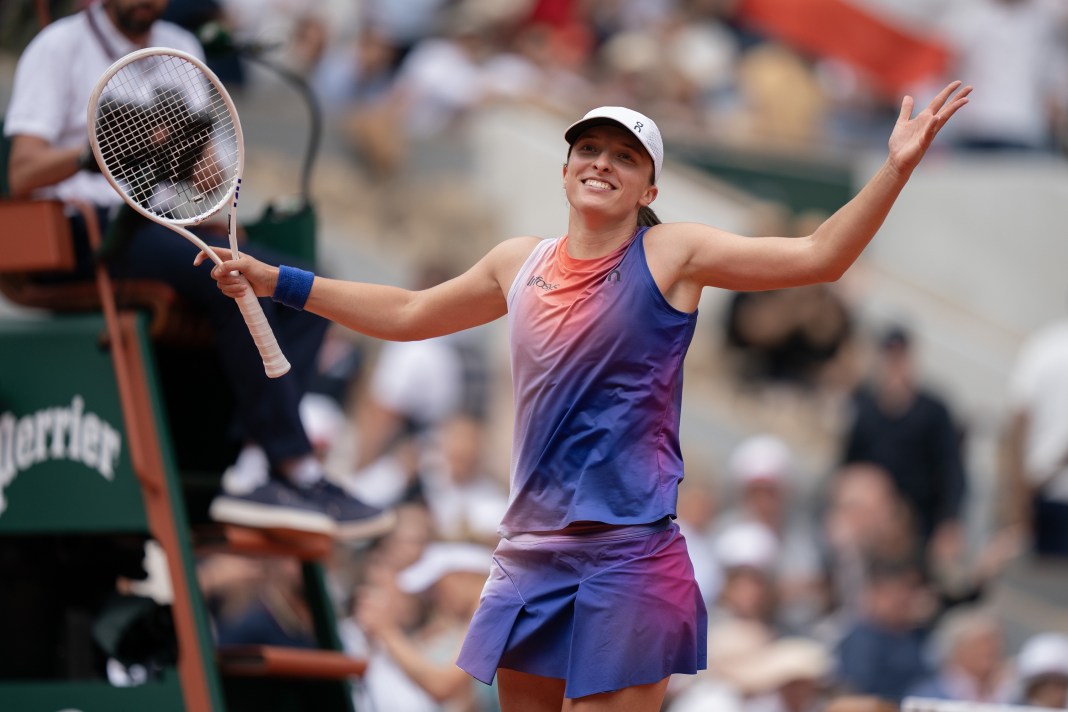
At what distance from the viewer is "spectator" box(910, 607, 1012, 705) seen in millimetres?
9836

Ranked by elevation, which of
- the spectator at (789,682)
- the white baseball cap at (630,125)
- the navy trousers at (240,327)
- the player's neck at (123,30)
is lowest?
the spectator at (789,682)

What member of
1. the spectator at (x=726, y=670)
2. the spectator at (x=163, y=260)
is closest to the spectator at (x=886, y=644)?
the spectator at (x=726, y=670)

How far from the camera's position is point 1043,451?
1081 centimetres

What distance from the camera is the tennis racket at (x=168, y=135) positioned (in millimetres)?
5512

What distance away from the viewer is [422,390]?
39.4 ft

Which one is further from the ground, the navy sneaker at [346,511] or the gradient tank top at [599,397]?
the navy sneaker at [346,511]

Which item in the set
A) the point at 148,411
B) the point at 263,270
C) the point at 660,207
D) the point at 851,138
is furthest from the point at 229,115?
the point at 851,138

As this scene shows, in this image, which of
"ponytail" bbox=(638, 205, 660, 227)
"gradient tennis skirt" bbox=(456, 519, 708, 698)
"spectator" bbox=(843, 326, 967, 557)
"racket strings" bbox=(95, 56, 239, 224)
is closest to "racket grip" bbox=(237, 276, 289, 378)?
"racket strings" bbox=(95, 56, 239, 224)

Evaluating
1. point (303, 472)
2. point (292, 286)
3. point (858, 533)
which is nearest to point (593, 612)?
point (292, 286)

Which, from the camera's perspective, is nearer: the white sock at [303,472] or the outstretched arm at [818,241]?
the outstretched arm at [818,241]

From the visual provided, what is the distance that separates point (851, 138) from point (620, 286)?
1310 centimetres

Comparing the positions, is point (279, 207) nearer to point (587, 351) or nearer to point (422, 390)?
point (587, 351)

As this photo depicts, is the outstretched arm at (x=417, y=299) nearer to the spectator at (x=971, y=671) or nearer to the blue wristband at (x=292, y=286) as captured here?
the blue wristband at (x=292, y=286)

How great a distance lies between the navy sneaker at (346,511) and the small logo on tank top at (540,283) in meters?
1.89
